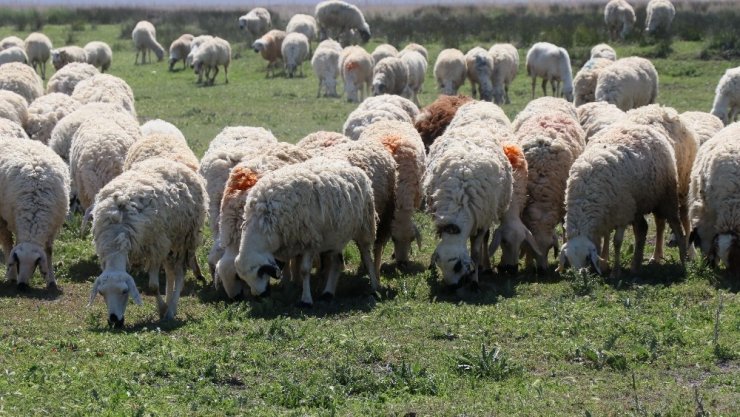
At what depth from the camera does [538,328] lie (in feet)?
30.7

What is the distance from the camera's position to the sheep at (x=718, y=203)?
1098 centimetres

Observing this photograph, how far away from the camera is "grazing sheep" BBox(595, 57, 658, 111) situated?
20.4 meters

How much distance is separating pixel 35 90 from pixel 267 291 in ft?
33.3

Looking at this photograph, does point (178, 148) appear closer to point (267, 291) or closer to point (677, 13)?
point (267, 291)

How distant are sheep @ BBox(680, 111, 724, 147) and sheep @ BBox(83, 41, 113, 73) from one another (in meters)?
25.5

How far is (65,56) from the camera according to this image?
35.3m

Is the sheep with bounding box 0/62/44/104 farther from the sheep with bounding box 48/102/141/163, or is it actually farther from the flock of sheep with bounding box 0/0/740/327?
the flock of sheep with bounding box 0/0/740/327

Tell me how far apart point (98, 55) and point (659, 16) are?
62.9 feet

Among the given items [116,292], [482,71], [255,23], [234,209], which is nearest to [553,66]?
[482,71]

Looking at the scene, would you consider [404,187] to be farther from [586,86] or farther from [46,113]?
[586,86]

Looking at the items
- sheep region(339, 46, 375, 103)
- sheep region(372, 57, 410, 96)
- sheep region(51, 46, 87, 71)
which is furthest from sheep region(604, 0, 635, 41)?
sheep region(51, 46, 87, 71)

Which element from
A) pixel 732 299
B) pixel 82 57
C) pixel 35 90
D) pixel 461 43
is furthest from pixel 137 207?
pixel 461 43

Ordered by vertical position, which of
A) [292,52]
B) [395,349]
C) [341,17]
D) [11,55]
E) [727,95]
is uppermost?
[395,349]

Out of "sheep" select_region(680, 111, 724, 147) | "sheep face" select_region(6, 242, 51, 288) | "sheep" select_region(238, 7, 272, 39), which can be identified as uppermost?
"sheep" select_region(680, 111, 724, 147)
